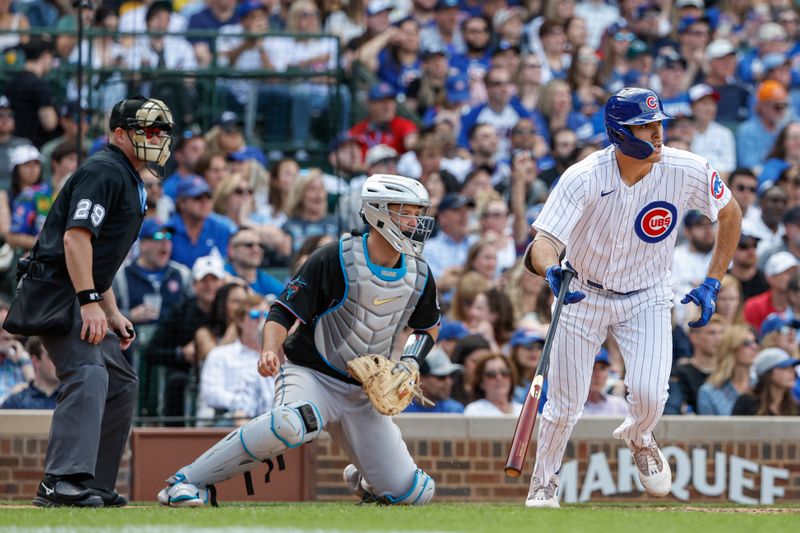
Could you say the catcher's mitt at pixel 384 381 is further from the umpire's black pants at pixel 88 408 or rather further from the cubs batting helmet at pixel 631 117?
the cubs batting helmet at pixel 631 117

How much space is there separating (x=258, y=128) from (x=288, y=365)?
Result: 20.5 ft

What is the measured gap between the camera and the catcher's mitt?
7114mm

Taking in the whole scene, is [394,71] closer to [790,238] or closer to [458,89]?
[458,89]

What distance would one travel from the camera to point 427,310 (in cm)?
756

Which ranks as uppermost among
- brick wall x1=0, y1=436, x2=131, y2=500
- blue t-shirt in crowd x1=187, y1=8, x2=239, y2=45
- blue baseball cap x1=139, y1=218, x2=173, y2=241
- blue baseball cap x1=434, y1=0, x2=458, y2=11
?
blue baseball cap x1=434, y1=0, x2=458, y2=11

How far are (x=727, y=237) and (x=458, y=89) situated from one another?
23.8 feet

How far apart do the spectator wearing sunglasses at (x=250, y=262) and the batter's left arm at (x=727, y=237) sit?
4449 mm

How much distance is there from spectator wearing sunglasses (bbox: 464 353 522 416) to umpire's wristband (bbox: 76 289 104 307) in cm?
370

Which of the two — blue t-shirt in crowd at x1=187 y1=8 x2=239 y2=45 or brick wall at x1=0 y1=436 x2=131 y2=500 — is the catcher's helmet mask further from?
blue t-shirt in crowd at x1=187 y1=8 x2=239 y2=45

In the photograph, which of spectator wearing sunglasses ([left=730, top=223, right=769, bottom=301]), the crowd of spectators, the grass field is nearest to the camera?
the grass field

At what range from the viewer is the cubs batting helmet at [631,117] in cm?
709

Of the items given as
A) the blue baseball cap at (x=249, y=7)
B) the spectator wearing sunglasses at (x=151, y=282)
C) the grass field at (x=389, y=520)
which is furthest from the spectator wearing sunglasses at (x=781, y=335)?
the blue baseball cap at (x=249, y=7)

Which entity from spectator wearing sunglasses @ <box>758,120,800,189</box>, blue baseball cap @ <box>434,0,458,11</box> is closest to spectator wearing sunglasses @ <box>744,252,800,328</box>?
spectator wearing sunglasses @ <box>758,120,800,189</box>

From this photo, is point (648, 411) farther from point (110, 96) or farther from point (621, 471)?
point (110, 96)
